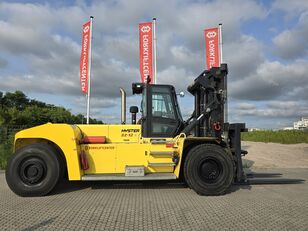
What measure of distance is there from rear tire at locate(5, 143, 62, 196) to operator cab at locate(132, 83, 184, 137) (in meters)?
2.36

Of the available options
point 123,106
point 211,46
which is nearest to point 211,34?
point 211,46

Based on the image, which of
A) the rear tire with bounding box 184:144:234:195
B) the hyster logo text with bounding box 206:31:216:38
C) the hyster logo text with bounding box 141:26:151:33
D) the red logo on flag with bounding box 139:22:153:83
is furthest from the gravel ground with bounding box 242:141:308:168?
the hyster logo text with bounding box 141:26:151:33

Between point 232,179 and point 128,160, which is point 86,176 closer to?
point 128,160

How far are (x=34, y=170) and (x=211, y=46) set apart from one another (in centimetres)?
1353

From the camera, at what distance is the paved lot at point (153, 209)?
18.9 ft

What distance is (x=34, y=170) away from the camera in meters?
8.15

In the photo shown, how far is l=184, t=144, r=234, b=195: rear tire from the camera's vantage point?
8188 mm

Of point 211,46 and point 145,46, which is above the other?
point 211,46

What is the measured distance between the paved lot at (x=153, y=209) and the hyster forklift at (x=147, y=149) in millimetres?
408

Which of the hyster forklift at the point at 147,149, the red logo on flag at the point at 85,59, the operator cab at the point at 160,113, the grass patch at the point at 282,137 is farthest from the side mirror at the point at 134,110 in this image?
the grass patch at the point at 282,137

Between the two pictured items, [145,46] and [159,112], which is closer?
[159,112]

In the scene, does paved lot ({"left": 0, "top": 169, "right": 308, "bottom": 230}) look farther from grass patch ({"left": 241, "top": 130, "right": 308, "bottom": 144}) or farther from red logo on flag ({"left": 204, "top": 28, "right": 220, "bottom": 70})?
grass patch ({"left": 241, "top": 130, "right": 308, "bottom": 144})

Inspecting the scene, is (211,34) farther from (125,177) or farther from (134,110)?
(125,177)

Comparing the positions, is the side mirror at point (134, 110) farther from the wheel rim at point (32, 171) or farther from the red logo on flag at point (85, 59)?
the red logo on flag at point (85, 59)
